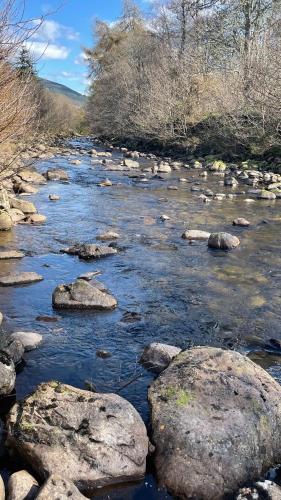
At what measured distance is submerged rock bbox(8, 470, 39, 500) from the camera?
312 centimetres

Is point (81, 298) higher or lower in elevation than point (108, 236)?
lower

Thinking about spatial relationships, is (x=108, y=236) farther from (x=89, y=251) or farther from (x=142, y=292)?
(x=142, y=292)

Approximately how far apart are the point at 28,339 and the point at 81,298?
1240 mm

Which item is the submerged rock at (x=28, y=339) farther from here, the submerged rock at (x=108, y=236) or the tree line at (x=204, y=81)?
the tree line at (x=204, y=81)

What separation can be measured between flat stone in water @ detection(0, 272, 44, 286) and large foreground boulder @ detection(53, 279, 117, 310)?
2.97 ft

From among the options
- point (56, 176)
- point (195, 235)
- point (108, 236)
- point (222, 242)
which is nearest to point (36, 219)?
point (108, 236)

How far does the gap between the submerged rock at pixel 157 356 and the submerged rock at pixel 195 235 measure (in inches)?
206

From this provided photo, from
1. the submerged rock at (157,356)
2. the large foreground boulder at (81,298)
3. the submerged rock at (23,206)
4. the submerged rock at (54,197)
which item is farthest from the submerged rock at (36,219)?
Result: the submerged rock at (157,356)

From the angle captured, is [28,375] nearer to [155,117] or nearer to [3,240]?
[3,240]

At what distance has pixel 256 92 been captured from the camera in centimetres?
2278

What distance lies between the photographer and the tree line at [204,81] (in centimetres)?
2289

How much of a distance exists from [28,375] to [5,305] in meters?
1.91

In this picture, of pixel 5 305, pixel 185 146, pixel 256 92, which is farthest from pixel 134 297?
pixel 185 146

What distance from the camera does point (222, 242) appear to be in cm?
958
